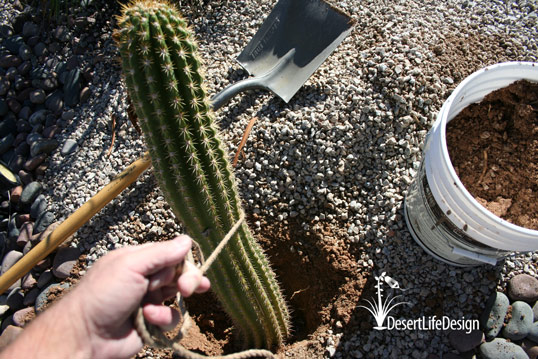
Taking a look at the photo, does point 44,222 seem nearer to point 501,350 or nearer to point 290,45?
point 290,45

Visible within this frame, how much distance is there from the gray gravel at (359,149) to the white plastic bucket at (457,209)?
0.56ft

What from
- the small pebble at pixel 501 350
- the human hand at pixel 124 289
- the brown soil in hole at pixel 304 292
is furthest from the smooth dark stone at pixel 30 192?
the small pebble at pixel 501 350

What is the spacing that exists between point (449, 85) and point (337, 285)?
1569 millimetres

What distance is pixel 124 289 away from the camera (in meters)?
1.22

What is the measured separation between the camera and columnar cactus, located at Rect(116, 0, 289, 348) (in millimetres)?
1436

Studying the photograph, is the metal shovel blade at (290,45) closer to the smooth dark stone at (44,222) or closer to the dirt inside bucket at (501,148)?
the dirt inside bucket at (501,148)

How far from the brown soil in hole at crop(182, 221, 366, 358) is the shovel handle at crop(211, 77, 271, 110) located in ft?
2.97

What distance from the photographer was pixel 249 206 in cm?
255

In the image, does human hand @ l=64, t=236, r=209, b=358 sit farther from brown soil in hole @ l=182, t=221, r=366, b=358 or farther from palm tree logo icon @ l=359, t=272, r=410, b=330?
palm tree logo icon @ l=359, t=272, r=410, b=330

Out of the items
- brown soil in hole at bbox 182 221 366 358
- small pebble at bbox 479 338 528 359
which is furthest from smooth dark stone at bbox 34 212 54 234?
small pebble at bbox 479 338 528 359

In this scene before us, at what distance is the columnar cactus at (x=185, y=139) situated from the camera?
1436mm

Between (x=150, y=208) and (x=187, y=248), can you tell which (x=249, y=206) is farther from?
(x=187, y=248)

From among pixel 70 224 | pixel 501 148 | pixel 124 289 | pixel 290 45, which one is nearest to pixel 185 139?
pixel 124 289

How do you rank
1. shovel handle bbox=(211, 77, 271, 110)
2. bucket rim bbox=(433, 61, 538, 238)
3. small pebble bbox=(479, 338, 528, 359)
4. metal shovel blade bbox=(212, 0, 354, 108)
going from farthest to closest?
metal shovel blade bbox=(212, 0, 354, 108), shovel handle bbox=(211, 77, 271, 110), small pebble bbox=(479, 338, 528, 359), bucket rim bbox=(433, 61, 538, 238)
